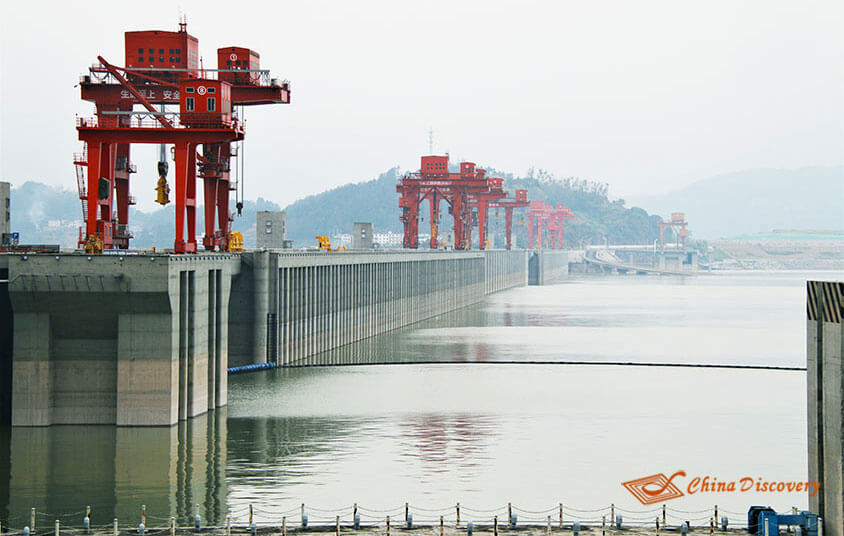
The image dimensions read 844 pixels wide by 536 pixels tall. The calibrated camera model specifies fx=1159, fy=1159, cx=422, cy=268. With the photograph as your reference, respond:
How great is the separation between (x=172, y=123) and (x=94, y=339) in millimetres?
14463

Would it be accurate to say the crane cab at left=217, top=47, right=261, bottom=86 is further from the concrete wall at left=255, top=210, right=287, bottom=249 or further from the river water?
the concrete wall at left=255, top=210, right=287, bottom=249

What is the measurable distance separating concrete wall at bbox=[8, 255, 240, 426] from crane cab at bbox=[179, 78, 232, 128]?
36.7 feet

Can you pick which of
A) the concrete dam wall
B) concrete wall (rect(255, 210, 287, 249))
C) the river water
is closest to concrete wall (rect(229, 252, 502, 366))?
the river water

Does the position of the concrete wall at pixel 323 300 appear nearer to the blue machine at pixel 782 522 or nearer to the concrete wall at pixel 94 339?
the concrete wall at pixel 94 339

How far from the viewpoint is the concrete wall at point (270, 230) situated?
104 meters

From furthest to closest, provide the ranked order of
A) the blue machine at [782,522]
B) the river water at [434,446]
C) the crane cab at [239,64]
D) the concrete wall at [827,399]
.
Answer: the crane cab at [239,64] → the river water at [434,446] → the concrete wall at [827,399] → the blue machine at [782,522]

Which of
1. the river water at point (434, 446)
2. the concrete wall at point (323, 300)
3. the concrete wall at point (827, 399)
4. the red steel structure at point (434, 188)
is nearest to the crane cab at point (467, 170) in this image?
the red steel structure at point (434, 188)

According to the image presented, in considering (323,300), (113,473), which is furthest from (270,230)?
(113,473)

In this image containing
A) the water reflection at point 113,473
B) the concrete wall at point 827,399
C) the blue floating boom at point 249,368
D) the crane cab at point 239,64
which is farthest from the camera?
the blue floating boom at point 249,368

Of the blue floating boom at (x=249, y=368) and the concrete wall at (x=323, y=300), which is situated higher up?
the concrete wall at (x=323, y=300)

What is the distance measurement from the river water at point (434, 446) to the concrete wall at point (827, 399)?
20.0 feet

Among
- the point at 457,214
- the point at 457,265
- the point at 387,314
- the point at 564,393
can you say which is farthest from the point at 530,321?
the point at 564,393

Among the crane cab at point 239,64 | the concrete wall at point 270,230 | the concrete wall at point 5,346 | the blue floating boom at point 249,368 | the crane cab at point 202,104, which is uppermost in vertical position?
the crane cab at point 239,64

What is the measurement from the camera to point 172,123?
5875 centimetres
